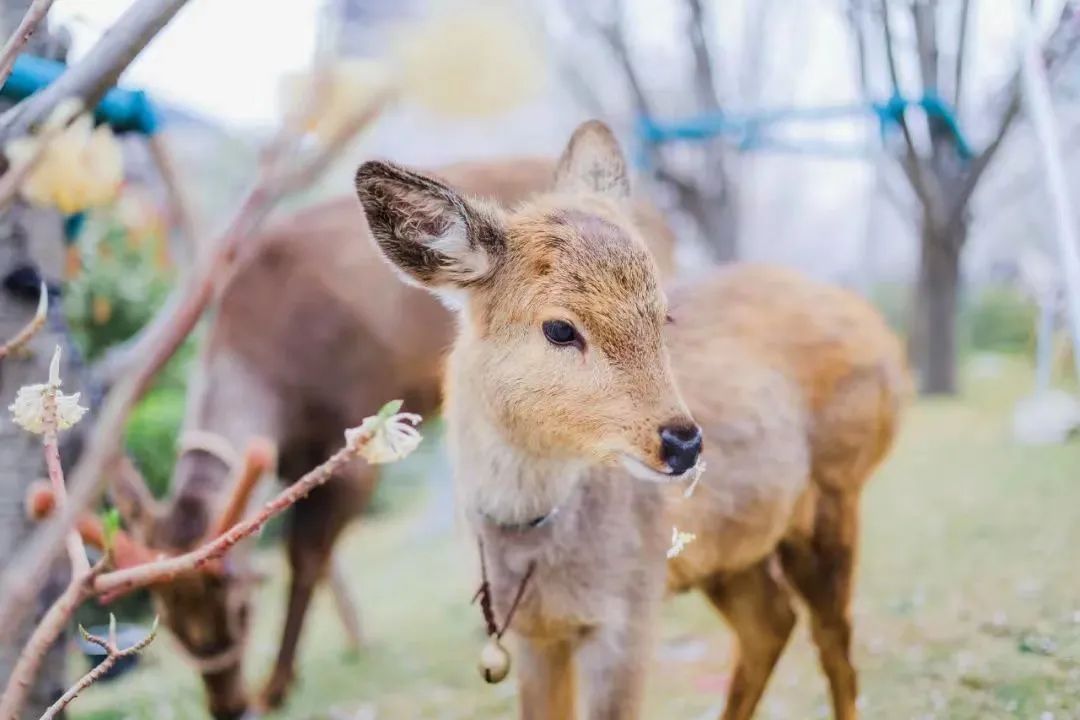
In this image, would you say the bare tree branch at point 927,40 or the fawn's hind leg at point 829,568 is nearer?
the fawn's hind leg at point 829,568

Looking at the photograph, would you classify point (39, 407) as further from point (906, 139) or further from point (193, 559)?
point (906, 139)

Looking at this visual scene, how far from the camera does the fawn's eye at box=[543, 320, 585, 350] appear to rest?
108 centimetres

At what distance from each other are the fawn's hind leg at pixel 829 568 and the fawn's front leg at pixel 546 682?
13.6 inches

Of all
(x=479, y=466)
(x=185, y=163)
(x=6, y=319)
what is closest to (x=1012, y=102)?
(x=479, y=466)

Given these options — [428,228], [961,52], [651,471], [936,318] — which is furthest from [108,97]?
[936,318]

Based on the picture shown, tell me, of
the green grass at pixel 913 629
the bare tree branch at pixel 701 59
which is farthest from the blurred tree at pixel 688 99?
the green grass at pixel 913 629

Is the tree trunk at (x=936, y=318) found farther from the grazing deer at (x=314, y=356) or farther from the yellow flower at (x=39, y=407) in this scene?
the yellow flower at (x=39, y=407)

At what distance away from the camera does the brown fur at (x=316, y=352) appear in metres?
2.13

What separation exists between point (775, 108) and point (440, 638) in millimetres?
1230

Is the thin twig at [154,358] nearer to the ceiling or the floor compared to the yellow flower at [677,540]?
nearer to the ceiling

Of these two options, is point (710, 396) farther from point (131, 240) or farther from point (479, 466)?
point (131, 240)

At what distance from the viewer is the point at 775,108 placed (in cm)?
184

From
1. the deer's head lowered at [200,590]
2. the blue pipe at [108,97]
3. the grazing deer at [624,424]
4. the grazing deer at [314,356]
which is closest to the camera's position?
the grazing deer at [624,424]

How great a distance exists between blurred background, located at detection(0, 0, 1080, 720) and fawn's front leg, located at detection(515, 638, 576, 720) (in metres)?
0.12
